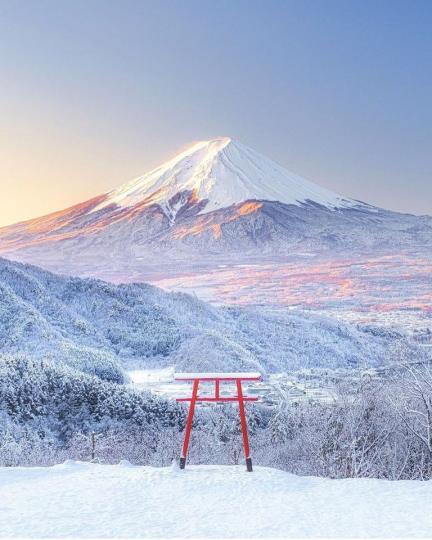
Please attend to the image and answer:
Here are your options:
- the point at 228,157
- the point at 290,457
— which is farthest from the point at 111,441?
the point at 228,157

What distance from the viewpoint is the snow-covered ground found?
14.1 ft

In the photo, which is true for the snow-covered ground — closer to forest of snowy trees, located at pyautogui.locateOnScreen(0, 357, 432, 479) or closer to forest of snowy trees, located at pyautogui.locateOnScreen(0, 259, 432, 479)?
forest of snowy trees, located at pyautogui.locateOnScreen(0, 259, 432, 479)

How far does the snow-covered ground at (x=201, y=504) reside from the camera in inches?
169

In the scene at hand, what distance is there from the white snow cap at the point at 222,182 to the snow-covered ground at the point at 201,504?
368ft

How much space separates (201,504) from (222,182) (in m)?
120

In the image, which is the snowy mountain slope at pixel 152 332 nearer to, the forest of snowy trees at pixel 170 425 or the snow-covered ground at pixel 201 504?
the forest of snowy trees at pixel 170 425

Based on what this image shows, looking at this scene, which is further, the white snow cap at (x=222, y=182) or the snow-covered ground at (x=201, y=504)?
the white snow cap at (x=222, y=182)

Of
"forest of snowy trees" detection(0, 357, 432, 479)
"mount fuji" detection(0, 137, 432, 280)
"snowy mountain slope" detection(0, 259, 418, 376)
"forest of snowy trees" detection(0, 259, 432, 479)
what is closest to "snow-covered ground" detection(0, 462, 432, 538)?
"forest of snowy trees" detection(0, 259, 432, 479)

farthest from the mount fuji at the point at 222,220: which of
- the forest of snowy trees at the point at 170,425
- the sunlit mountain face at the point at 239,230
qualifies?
the forest of snowy trees at the point at 170,425

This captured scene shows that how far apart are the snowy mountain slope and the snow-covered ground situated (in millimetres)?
26246

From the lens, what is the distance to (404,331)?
178ft

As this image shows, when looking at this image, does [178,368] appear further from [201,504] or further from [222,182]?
[222,182]

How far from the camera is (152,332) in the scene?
42375 mm

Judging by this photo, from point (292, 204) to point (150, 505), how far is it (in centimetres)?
11791
